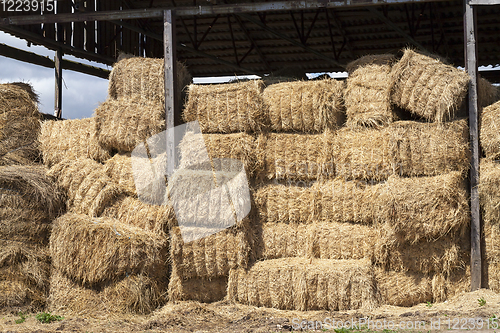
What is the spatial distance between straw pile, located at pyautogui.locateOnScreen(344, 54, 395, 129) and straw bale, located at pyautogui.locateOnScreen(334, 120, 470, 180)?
188 millimetres

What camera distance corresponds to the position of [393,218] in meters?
7.49

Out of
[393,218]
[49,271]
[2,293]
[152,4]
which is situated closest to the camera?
[393,218]

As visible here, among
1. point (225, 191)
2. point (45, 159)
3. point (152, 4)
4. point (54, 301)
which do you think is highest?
point (152, 4)

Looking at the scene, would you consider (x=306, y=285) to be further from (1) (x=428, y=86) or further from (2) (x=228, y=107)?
(1) (x=428, y=86)

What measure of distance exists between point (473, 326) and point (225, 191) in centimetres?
390

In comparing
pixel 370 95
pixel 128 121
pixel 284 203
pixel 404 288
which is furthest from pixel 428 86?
pixel 128 121

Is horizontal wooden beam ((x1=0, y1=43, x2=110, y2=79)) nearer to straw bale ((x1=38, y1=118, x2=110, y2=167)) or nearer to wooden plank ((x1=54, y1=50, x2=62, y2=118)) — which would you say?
wooden plank ((x1=54, y1=50, x2=62, y2=118))

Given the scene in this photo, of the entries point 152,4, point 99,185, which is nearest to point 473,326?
point 99,185

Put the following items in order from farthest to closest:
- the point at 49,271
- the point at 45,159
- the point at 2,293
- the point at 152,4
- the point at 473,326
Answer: the point at 152,4 < the point at 45,159 < the point at 49,271 < the point at 2,293 < the point at 473,326

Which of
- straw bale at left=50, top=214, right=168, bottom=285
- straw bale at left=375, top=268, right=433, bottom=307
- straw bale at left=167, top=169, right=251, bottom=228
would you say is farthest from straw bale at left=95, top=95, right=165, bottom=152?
straw bale at left=375, top=268, right=433, bottom=307

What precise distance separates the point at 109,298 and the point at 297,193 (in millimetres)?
3334

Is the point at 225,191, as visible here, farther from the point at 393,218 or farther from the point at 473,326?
the point at 473,326

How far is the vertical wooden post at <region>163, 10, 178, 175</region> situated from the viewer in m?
8.63

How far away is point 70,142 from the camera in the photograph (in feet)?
31.7
